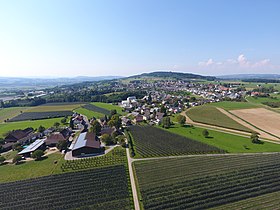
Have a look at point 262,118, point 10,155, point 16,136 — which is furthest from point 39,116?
point 262,118

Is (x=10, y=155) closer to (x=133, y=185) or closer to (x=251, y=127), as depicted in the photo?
(x=133, y=185)

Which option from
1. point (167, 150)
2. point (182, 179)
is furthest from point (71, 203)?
point (167, 150)

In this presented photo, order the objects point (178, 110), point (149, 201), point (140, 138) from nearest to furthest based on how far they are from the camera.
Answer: point (149, 201) → point (140, 138) → point (178, 110)

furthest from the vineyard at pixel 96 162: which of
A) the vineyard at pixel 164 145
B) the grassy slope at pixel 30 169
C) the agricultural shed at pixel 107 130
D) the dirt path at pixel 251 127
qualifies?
the dirt path at pixel 251 127

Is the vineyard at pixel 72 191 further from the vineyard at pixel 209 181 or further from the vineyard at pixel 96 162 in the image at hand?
the vineyard at pixel 209 181

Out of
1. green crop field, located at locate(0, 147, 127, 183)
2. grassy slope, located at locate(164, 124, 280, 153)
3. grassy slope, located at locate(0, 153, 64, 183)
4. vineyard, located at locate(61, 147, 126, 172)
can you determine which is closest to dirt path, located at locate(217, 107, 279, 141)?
grassy slope, located at locate(164, 124, 280, 153)

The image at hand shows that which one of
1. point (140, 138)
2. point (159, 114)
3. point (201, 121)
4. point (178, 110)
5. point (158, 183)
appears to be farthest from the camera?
point (178, 110)

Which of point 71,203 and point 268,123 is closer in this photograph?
point 71,203

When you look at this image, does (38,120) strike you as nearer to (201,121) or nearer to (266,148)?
(201,121)
